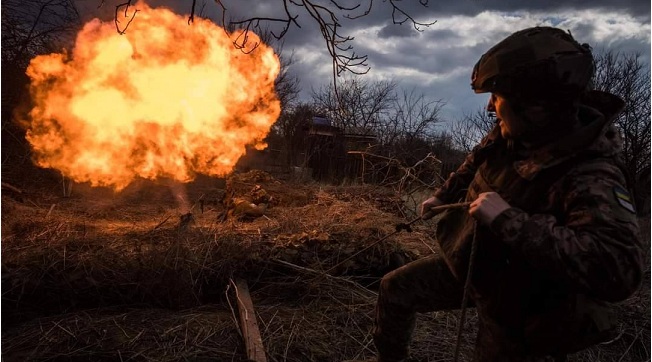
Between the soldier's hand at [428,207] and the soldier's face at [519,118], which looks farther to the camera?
the soldier's hand at [428,207]

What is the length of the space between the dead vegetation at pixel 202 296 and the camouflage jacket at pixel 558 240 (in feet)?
6.26

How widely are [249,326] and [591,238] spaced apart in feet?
10.3

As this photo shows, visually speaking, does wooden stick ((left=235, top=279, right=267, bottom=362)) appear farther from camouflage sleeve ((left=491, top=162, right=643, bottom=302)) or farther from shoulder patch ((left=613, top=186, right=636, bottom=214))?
shoulder patch ((left=613, top=186, right=636, bottom=214))

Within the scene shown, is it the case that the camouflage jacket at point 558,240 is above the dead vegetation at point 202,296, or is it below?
above

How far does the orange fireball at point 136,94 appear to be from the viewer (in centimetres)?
934

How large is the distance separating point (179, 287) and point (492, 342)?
3.58 m

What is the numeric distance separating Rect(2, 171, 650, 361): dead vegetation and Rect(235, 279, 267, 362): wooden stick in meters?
0.16

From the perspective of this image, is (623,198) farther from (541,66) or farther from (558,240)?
(541,66)

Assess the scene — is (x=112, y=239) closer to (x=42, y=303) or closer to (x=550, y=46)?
(x=42, y=303)

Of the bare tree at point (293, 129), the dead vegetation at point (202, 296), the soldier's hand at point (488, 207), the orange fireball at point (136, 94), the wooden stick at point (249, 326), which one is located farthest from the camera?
the bare tree at point (293, 129)

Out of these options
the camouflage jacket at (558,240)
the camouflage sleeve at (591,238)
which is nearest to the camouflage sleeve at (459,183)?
the camouflage jacket at (558,240)

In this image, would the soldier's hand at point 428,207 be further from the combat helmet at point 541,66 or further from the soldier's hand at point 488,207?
the combat helmet at point 541,66

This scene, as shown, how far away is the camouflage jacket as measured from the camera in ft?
5.50

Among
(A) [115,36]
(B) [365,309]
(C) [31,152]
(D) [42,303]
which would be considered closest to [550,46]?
(B) [365,309]
